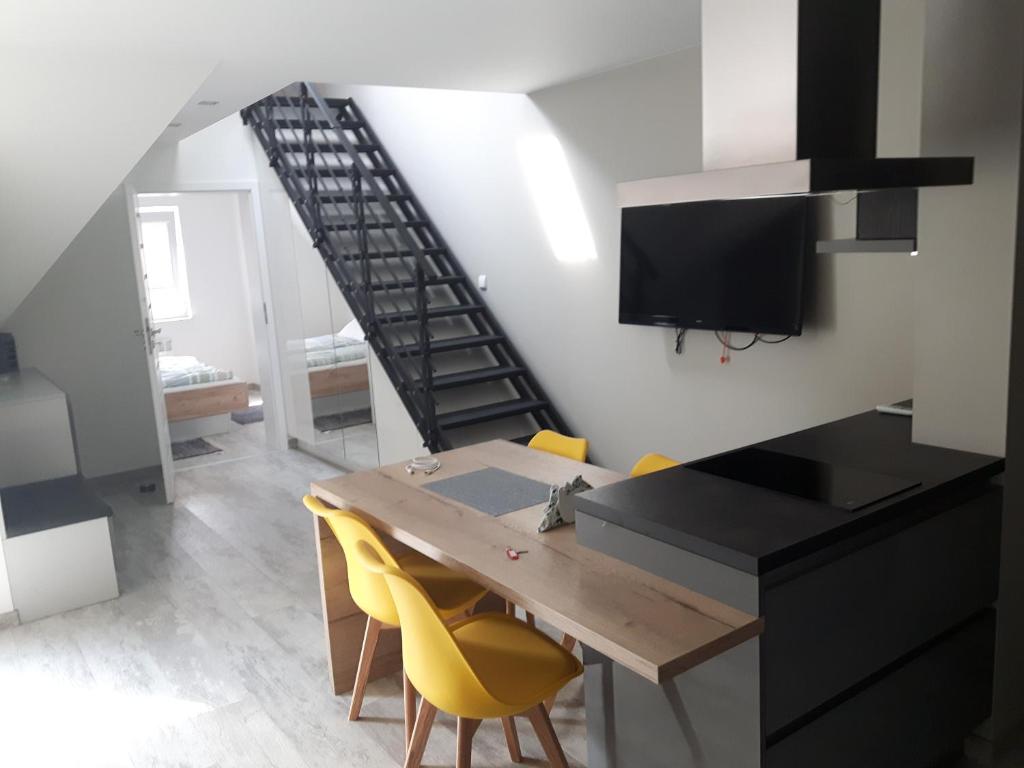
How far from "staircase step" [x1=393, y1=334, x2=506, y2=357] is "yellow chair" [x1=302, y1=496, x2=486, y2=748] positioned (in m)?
2.52

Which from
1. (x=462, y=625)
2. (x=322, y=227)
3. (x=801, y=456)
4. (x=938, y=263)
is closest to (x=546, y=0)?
(x=938, y=263)

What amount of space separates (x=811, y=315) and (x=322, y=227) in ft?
11.3

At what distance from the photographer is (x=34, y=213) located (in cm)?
403

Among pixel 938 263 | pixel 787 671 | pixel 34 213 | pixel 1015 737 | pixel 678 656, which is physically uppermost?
pixel 34 213

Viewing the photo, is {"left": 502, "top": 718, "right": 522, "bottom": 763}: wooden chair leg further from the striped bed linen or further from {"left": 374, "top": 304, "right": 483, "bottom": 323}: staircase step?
the striped bed linen

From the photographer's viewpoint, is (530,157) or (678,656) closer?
(678,656)

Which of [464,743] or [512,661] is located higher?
[512,661]

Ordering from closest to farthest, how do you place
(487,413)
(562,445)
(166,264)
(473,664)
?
(473,664), (562,445), (487,413), (166,264)

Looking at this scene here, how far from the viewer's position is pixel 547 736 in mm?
2453

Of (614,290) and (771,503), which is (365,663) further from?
(614,290)

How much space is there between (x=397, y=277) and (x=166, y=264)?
4.44 metres

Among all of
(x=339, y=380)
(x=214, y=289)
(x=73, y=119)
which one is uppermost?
(x=73, y=119)

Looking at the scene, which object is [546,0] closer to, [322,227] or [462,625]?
[462,625]

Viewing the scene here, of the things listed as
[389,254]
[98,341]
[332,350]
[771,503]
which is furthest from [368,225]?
[771,503]
